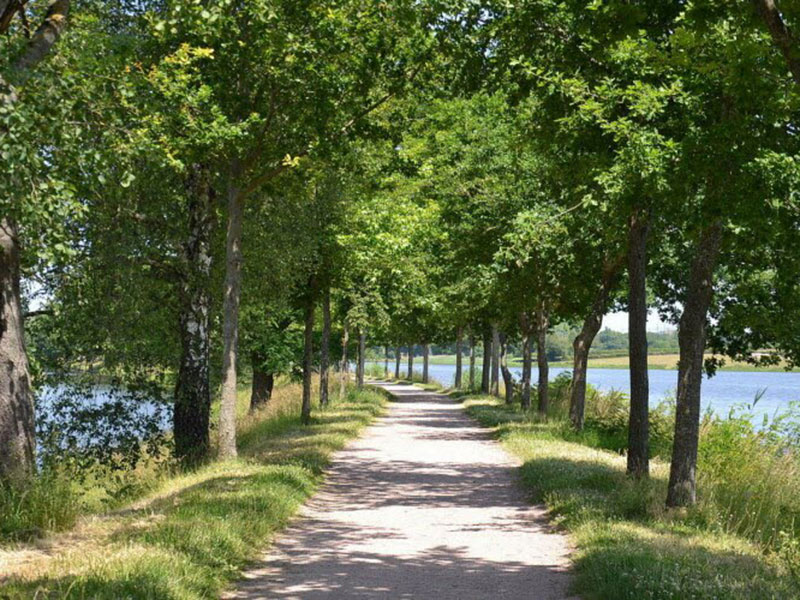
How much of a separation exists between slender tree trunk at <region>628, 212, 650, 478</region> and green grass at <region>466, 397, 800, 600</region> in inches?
16.8

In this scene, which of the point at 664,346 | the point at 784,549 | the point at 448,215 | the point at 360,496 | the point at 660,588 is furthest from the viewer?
the point at 664,346

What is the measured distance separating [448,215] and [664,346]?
13824cm

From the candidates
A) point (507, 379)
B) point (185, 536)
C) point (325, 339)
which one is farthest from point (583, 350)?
point (185, 536)

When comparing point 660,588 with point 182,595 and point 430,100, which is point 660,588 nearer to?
point 182,595

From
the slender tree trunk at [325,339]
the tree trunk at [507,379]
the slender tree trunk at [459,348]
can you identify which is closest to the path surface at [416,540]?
the slender tree trunk at [325,339]

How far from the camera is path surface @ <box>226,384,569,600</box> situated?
26.3 ft

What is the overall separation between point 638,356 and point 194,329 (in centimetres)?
785

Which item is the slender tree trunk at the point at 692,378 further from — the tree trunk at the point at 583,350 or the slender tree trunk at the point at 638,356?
the tree trunk at the point at 583,350

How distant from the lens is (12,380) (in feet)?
35.7

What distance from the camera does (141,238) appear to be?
51.4 ft

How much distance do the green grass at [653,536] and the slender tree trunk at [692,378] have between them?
30 centimetres

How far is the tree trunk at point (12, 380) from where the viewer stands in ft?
35.2

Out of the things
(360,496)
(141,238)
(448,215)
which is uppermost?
(448,215)

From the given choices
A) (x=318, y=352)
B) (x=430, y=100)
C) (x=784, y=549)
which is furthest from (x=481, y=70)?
(x=318, y=352)
